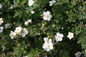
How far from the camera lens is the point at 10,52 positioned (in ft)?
10.0

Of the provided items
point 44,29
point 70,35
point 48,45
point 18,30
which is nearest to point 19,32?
point 18,30

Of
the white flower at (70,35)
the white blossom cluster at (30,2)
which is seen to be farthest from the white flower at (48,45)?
the white blossom cluster at (30,2)

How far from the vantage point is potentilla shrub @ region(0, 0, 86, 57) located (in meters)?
2.82

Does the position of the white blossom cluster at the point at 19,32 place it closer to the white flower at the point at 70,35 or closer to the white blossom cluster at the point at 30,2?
the white blossom cluster at the point at 30,2

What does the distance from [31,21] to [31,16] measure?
3.4 inches

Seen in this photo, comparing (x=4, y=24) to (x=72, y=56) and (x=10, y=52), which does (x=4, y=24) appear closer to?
(x=10, y=52)

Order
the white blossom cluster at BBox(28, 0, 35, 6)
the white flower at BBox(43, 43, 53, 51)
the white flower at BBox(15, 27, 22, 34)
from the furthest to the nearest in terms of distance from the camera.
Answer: the white blossom cluster at BBox(28, 0, 35, 6) → the white flower at BBox(15, 27, 22, 34) → the white flower at BBox(43, 43, 53, 51)

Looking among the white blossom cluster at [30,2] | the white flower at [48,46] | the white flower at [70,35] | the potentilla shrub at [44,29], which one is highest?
the white blossom cluster at [30,2]

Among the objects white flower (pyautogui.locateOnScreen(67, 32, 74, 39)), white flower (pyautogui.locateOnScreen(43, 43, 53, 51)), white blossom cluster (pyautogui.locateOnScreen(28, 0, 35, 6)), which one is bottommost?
white flower (pyautogui.locateOnScreen(43, 43, 53, 51))

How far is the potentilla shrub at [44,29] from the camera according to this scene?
2820mm

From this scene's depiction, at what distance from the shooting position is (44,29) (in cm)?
284

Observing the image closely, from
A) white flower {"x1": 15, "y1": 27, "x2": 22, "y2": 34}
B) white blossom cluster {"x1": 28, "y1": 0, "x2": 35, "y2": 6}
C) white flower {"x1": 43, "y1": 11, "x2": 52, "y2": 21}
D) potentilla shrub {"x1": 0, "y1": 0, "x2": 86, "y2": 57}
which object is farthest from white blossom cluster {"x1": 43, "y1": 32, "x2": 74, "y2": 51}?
white blossom cluster {"x1": 28, "y1": 0, "x2": 35, "y2": 6}

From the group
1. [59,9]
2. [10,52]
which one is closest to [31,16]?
[59,9]

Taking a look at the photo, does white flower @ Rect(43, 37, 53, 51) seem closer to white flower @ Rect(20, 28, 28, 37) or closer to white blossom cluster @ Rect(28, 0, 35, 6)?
white flower @ Rect(20, 28, 28, 37)
